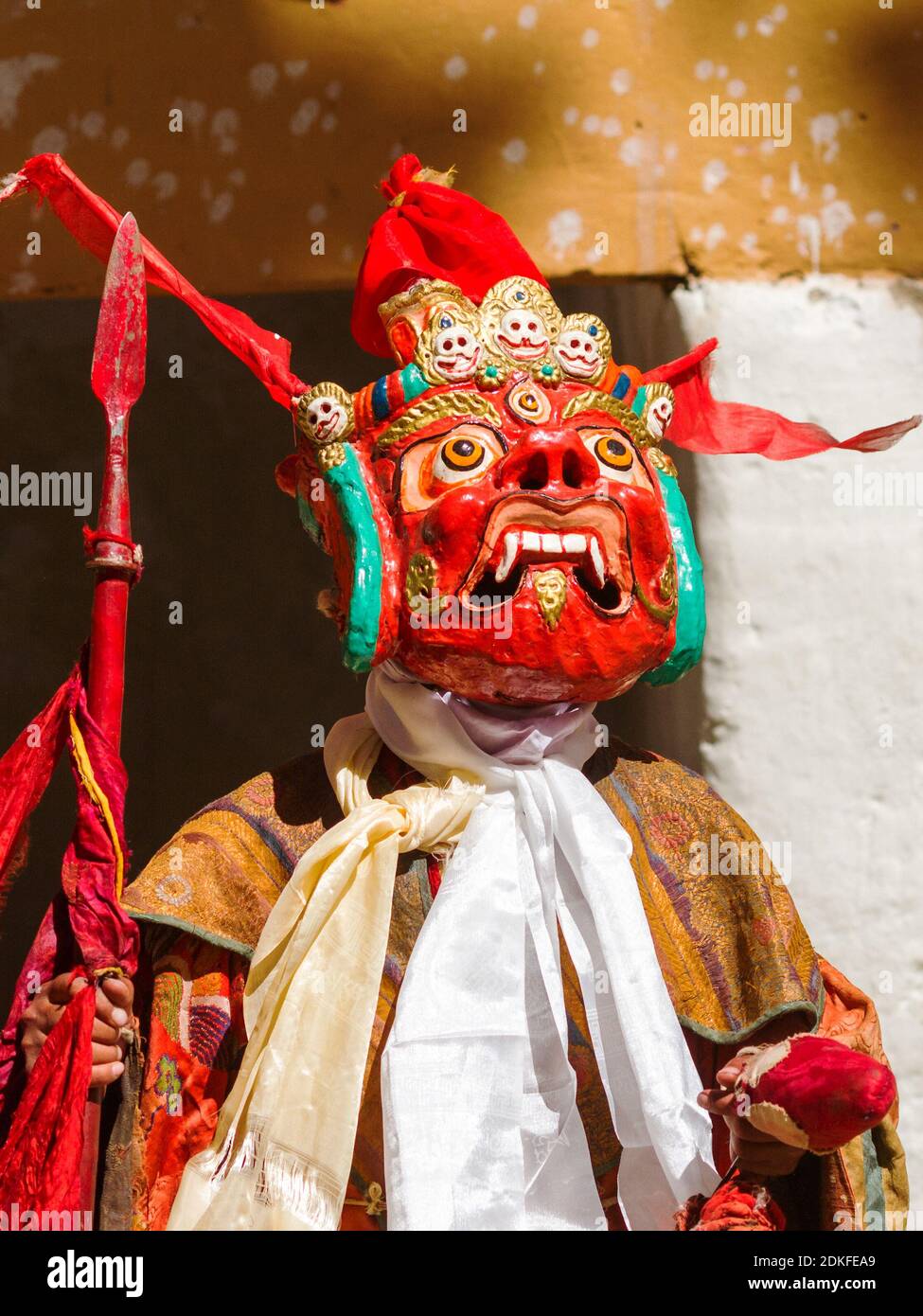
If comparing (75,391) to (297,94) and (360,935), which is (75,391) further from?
(360,935)

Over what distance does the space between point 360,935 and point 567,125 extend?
5.22 feet

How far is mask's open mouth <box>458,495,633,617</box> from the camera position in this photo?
2756 mm

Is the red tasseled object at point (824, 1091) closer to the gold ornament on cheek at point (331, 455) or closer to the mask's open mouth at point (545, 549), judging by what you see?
the mask's open mouth at point (545, 549)

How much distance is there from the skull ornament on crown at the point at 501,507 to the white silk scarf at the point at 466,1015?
131 millimetres

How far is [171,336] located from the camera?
4098 millimetres

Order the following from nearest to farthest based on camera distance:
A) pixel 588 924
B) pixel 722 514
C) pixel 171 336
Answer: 1. pixel 588 924
2. pixel 722 514
3. pixel 171 336

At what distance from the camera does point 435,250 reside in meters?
3.08

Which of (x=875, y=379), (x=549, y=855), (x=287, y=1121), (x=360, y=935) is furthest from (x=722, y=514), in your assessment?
(x=287, y=1121)

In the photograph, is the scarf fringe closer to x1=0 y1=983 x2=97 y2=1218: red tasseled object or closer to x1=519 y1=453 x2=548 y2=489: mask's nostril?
x1=0 y1=983 x2=97 y2=1218: red tasseled object

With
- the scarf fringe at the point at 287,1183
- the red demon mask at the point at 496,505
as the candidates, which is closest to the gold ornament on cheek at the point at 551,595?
the red demon mask at the point at 496,505

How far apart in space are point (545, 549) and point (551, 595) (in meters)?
0.06

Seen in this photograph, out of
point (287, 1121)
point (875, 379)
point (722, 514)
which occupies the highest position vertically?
point (875, 379)

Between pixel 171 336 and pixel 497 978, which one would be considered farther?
pixel 171 336

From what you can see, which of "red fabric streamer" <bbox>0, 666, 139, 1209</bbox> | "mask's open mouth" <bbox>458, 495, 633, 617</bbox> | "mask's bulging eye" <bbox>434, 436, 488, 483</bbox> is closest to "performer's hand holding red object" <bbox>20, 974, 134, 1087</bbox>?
"red fabric streamer" <bbox>0, 666, 139, 1209</bbox>
